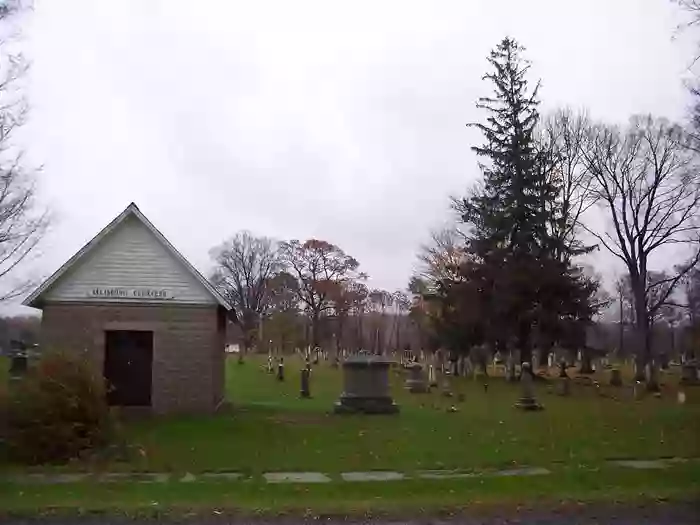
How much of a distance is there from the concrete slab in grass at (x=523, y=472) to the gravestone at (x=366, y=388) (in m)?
9.78

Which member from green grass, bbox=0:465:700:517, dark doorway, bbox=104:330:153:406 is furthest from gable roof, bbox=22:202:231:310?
green grass, bbox=0:465:700:517

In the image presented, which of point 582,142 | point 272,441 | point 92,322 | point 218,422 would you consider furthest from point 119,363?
point 582,142

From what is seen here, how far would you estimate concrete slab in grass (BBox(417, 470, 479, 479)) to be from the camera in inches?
457

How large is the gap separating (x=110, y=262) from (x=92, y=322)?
181cm

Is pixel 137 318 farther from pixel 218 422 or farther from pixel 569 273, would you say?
pixel 569 273

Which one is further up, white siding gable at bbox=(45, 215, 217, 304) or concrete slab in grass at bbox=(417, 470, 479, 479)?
white siding gable at bbox=(45, 215, 217, 304)

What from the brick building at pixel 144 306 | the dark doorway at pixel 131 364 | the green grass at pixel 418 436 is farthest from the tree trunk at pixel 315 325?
the brick building at pixel 144 306

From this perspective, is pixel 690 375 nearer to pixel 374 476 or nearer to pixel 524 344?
pixel 524 344

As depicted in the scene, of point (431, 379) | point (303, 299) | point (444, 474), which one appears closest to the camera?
point (444, 474)

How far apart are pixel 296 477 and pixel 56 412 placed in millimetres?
5078

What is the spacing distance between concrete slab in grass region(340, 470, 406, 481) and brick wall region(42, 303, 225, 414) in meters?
9.84

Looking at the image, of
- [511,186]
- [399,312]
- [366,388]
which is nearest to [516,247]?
[511,186]

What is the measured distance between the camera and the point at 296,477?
11742 millimetres

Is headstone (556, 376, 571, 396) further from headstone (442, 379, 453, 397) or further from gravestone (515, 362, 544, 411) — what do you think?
gravestone (515, 362, 544, 411)
